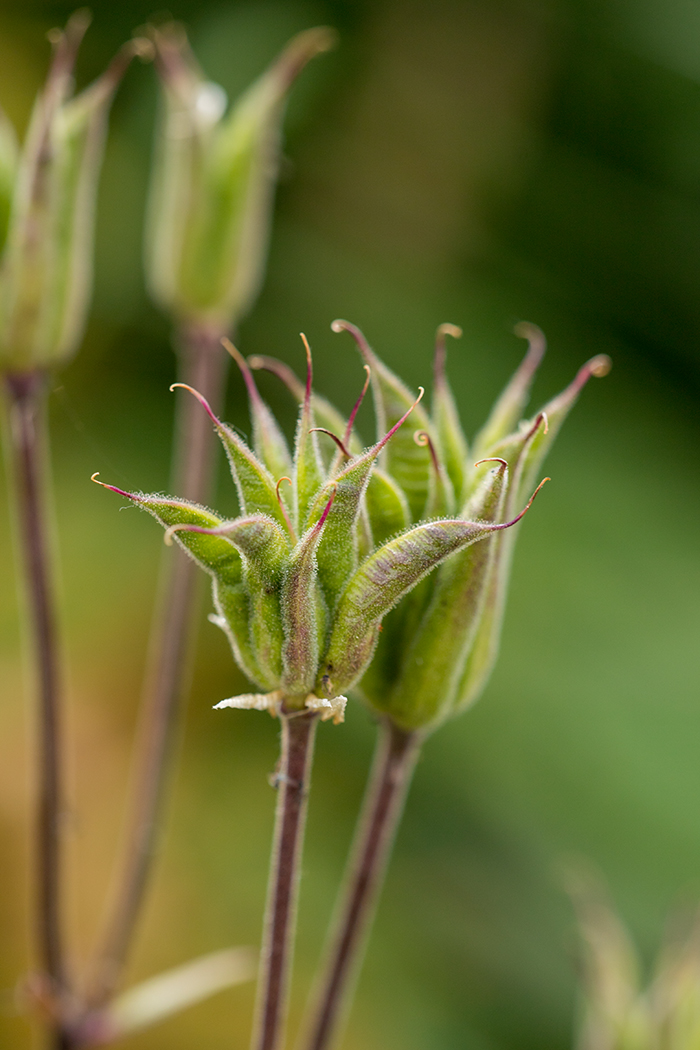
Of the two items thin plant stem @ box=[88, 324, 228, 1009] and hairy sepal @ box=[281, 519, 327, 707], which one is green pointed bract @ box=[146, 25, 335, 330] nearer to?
thin plant stem @ box=[88, 324, 228, 1009]

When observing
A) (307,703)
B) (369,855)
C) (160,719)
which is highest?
(307,703)

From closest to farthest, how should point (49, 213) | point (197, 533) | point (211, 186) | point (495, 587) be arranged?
point (197, 533), point (495, 587), point (49, 213), point (211, 186)

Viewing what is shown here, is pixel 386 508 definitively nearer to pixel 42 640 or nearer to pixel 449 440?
pixel 449 440

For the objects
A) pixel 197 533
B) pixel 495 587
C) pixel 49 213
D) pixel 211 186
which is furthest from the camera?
pixel 211 186

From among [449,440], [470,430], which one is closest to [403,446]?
[449,440]

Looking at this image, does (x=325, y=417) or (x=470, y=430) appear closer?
(x=325, y=417)

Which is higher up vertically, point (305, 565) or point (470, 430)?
point (305, 565)

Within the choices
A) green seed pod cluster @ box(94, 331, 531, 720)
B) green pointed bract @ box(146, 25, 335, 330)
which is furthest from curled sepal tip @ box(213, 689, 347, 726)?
green pointed bract @ box(146, 25, 335, 330)

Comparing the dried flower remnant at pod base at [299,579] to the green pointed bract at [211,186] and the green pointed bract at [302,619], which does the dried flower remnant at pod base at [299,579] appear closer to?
the green pointed bract at [302,619]
